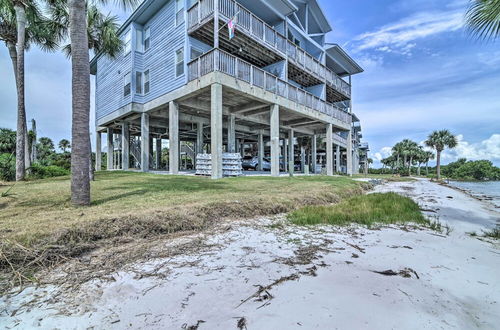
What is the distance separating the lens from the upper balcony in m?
10.9

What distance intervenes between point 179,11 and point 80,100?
1028 centimetres

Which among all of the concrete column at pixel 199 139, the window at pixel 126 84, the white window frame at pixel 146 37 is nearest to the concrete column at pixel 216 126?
the concrete column at pixel 199 139

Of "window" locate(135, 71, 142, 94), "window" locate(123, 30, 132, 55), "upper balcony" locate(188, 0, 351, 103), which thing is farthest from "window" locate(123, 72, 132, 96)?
"upper balcony" locate(188, 0, 351, 103)

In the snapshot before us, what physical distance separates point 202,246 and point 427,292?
2.45m

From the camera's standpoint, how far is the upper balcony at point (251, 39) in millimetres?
10859

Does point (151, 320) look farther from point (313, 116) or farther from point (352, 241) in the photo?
point (313, 116)

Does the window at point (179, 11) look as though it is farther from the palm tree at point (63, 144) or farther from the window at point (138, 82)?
the palm tree at point (63, 144)

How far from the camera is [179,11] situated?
40.7ft

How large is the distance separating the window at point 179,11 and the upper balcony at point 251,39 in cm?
82

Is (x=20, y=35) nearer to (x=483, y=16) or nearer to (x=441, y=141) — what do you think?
(x=483, y=16)

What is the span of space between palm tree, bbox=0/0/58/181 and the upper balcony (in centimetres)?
742

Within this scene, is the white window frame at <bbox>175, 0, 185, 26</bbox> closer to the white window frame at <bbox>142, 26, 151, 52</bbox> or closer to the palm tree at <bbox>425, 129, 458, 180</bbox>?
the white window frame at <bbox>142, 26, 151, 52</bbox>

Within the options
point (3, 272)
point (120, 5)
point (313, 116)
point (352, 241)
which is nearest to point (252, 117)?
point (313, 116)

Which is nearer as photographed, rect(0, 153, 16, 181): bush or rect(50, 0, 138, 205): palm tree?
rect(50, 0, 138, 205): palm tree
